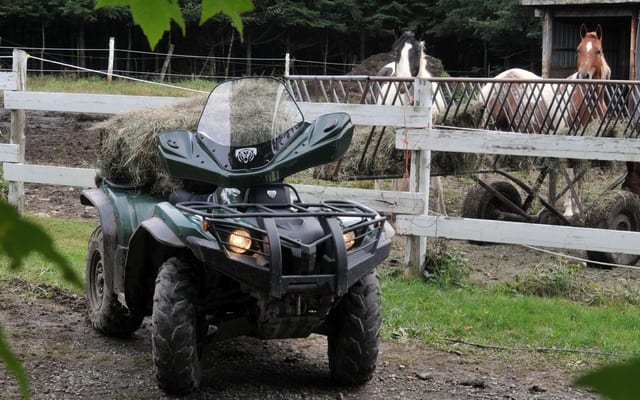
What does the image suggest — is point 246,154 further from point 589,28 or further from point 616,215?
point 589,28

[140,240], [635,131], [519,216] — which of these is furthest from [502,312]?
[635,131]

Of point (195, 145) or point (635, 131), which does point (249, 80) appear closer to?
point (195, 145)

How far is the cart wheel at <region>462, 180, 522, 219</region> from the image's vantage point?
32.7ft

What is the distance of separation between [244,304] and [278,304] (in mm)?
494

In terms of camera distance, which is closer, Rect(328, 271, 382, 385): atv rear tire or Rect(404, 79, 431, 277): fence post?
Rect(328, 271, 382, 385): atv rear tire

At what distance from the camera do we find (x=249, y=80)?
16.7ft

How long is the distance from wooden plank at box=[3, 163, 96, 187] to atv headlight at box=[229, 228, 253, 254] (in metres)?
4.47

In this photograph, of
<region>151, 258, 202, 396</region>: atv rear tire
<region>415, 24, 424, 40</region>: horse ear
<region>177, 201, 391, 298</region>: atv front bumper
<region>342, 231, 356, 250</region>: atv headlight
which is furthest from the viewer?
<region>415, 24, 424, 40</region>: horse ear

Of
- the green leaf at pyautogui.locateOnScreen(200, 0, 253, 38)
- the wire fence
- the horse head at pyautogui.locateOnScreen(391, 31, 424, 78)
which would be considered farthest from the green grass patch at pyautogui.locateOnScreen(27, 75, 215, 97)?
the green leaf at pyautogui.locateOnScreen(200, 0, 253, 38)

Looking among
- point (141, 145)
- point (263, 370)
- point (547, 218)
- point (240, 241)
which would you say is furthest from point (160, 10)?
point (547, 218)

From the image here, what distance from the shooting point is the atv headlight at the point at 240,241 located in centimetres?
420

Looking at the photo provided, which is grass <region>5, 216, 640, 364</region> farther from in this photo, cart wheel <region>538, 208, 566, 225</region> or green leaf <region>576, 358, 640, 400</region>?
green leaf <region>576, 358, 640, 400</region>

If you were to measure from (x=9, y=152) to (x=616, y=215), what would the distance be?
616 centimetres

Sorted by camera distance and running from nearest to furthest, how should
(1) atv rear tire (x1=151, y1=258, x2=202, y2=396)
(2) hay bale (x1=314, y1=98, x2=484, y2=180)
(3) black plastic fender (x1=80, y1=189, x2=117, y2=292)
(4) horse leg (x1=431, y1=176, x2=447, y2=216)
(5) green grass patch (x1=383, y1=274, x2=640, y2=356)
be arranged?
1. (1) atv rear tire (x1=151, y1=258, x2=202, y2=396)
2. (3) black plastic fender (x1=80, y1=189, x2=117, y2=292)
3. (5) green grass patch (x1=383, y1=274, x2=640, y2=356)
4. (2) hay bale (x1=314, y1=98, x2=484, y2=180)
5. (4) horse leg (x1=431, y1=176, x2=447, y2=216)
